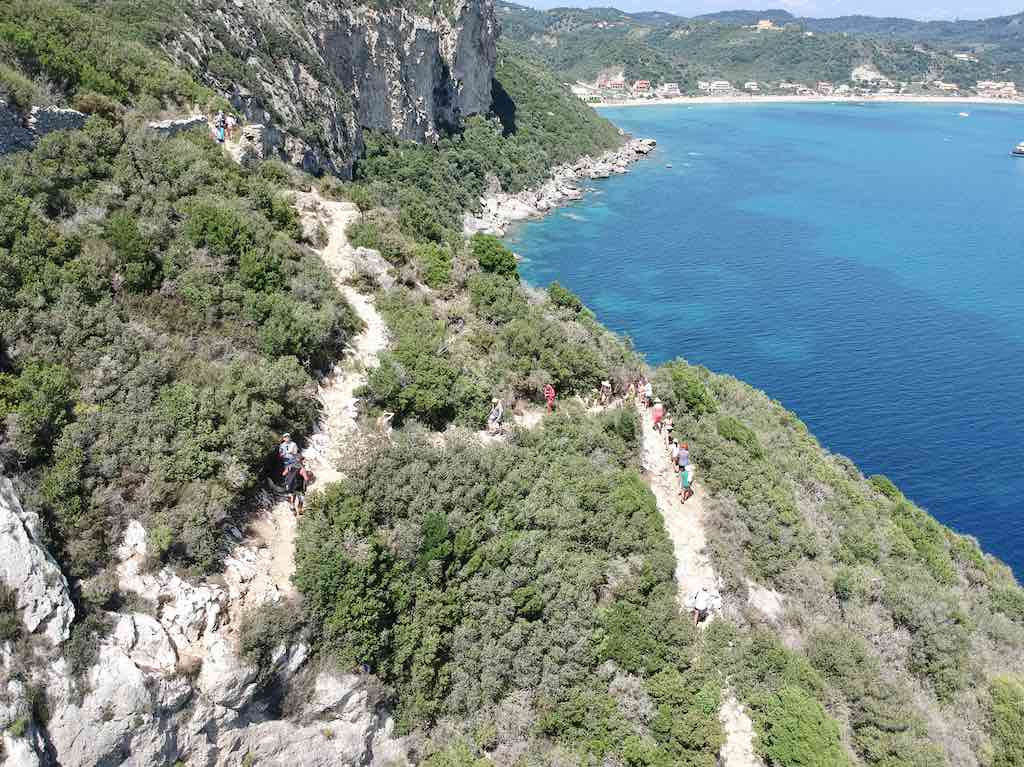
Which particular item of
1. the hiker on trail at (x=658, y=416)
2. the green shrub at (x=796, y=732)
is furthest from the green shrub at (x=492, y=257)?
the green shrub at (x=796, y=732)

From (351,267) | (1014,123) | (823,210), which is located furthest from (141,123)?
(1014,123)

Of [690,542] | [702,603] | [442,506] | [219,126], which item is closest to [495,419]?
[442,506]

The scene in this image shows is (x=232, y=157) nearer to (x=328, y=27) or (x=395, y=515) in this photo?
(x=395, y=515)

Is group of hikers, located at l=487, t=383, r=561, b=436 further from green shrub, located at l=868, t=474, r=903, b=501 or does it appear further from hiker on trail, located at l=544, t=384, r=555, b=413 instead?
green shrub, located at l=868, t=474, r=903, b=501

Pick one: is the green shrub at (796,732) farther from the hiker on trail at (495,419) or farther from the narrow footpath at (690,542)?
the hiker on trail at (495,419)

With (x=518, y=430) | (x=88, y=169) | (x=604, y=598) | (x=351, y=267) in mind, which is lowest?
(x=604, y=598)

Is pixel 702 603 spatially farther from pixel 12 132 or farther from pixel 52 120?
pixel 52 120

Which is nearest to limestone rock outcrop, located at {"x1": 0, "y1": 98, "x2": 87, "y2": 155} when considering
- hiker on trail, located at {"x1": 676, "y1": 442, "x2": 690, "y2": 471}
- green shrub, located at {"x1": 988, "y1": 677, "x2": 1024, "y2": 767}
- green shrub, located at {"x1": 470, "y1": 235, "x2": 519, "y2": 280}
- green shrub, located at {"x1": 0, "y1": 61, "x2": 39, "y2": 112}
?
green shrub, located at {"x1": 0, "y1": 61, "x2": 39, "y2": 112}
